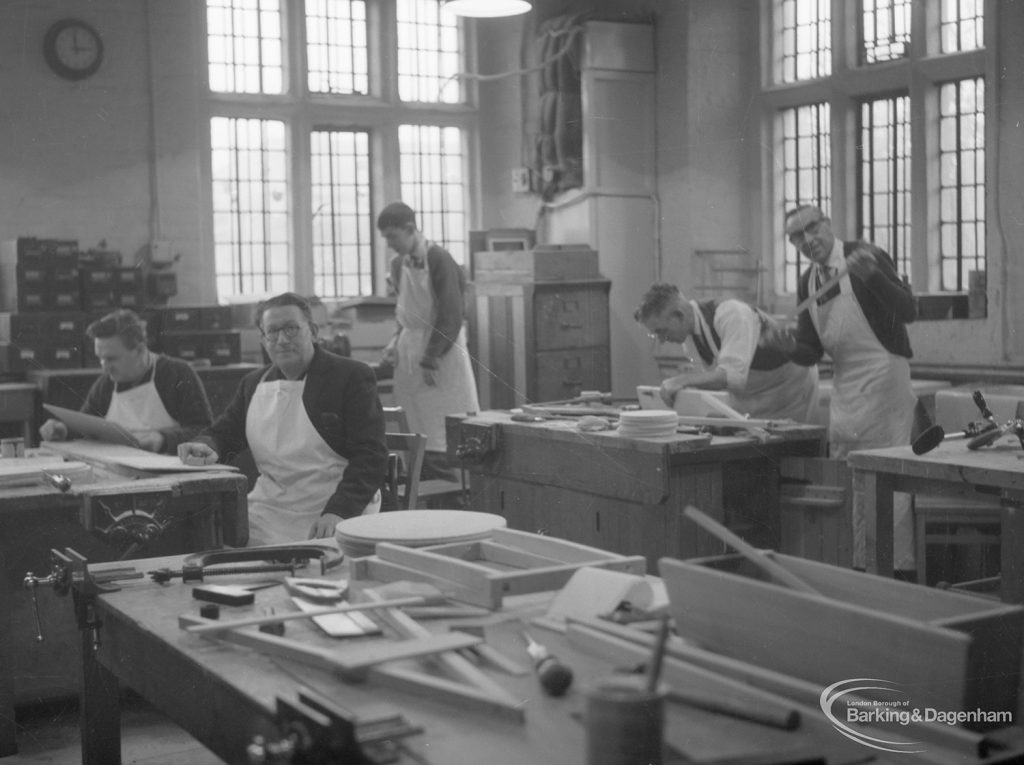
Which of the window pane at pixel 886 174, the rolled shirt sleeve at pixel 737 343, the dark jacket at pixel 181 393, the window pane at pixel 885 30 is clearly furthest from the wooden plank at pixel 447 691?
the window pane at pixel 885 30

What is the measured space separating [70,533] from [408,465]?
1206mm

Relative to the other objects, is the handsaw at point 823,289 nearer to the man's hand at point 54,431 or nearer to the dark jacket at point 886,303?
the dark jacket at point 886,303

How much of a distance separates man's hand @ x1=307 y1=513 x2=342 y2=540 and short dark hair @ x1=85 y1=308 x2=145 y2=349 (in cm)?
158

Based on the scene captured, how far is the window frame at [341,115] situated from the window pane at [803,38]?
265 cm

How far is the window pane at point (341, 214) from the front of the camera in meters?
9.82

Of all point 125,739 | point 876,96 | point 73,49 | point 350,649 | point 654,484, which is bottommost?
point 125,739

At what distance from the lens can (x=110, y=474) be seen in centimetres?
415

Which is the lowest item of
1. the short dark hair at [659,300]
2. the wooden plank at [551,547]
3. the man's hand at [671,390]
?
the wooden plank at [551,547]

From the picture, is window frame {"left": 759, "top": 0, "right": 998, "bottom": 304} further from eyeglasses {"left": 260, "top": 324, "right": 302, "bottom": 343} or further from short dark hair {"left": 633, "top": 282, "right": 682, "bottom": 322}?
eyeglasses {"left": 260, "top": 324, "right": 302, "bottom": 343}

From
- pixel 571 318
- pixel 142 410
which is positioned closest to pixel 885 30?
pixel 571 318

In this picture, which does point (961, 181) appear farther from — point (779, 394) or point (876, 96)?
point (779, 394)

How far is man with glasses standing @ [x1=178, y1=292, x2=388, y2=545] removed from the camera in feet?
14.1

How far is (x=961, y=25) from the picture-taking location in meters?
7.34

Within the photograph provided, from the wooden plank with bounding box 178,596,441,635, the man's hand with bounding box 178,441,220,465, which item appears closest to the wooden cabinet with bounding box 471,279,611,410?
the man's hand with bounding box 178,441,220,465
